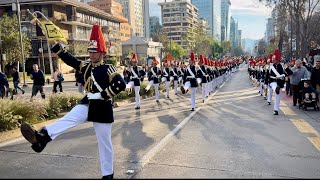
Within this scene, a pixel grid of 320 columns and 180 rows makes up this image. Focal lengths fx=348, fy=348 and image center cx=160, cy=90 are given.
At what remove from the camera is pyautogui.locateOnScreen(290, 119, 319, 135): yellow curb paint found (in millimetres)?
8915

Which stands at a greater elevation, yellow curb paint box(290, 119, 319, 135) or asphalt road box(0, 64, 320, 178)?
asphalt road box(0, 64, 320, 178)

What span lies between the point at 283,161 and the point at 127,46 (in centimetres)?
8441

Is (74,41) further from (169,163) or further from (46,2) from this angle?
(169,163)

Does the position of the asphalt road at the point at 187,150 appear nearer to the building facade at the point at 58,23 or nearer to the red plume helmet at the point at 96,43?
the red plume helmet at the point at 96,43

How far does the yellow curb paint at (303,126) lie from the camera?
29.2ft

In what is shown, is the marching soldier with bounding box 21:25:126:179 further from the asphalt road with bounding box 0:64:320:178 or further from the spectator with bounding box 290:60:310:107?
the spectator with bounding box 290:60:310:107

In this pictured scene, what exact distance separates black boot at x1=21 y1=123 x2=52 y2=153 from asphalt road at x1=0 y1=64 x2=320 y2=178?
408mm

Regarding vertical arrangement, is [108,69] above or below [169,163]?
above

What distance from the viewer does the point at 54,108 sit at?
11.2 meters

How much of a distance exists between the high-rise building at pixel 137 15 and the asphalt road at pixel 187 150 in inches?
6069

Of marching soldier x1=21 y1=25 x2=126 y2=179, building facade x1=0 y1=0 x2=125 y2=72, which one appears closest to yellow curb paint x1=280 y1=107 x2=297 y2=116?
marching soldier x1=21 y1=25 x2=126 y2=179

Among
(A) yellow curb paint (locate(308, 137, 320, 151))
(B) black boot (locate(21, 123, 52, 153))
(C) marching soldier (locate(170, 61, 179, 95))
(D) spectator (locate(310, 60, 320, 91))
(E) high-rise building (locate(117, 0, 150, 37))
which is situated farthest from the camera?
(E) high-rise building (locate(117, 0, 150, 37))

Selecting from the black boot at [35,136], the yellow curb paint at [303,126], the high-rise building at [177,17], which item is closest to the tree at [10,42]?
the yellow curb paint at [303,126]

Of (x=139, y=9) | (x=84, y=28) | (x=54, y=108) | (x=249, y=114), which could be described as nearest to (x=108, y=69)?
(x=54, y=108)
